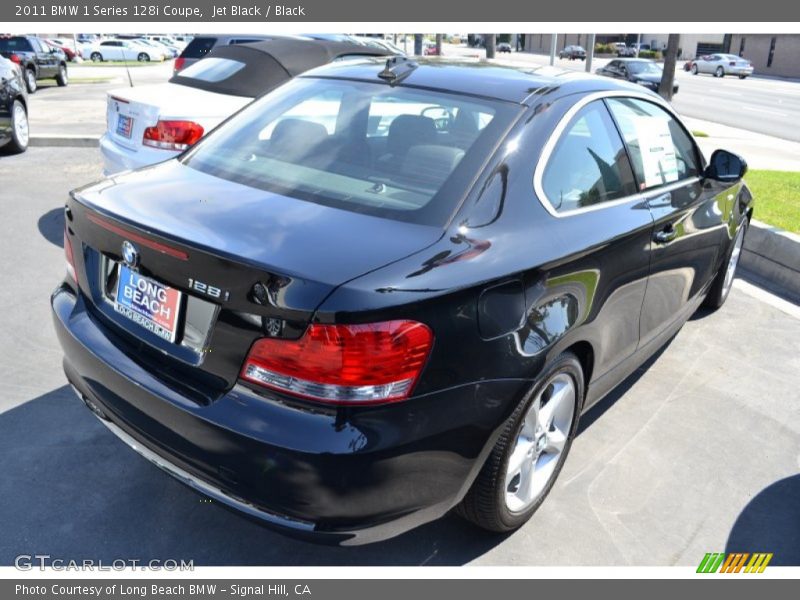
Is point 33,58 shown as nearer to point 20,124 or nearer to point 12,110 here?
point 20,124

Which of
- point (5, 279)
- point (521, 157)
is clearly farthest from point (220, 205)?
point (5, 279)

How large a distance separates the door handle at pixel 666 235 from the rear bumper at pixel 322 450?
1380 millimetres

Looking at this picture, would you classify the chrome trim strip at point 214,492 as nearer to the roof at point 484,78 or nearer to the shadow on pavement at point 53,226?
the roof at point 484,78

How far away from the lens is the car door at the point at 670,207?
3414 millimetres

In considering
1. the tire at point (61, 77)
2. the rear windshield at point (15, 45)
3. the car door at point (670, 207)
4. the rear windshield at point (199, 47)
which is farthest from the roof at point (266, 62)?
the tire at point (61, 77)

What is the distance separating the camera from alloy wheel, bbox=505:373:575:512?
2.70m

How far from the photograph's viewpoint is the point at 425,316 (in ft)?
6.93

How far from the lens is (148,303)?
2.40m

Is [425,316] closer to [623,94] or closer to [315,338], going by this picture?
[315,338]

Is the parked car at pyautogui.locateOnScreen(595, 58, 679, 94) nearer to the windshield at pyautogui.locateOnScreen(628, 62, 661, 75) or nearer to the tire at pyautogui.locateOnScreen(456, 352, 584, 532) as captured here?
the windshield at pyautogui.locateOnScreen(628, 62, 661, 75)

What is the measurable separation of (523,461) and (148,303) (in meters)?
1.52

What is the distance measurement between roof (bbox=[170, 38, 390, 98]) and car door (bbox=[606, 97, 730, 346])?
3695mm

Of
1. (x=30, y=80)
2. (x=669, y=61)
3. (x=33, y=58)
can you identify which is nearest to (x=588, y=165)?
(x=669, y=61)

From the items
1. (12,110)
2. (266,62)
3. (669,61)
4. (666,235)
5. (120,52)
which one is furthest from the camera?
(120,52)
